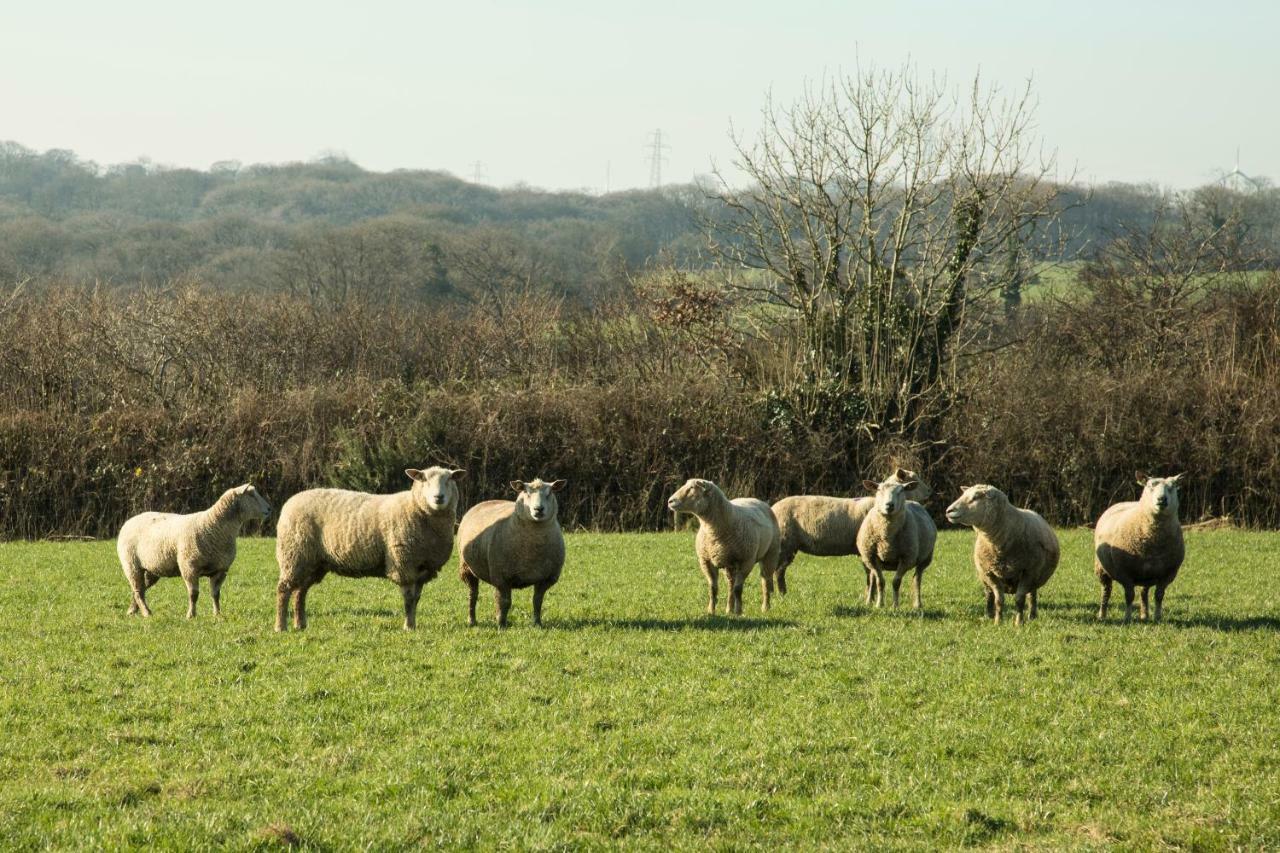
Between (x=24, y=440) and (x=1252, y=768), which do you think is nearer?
(x=1252, y=768)

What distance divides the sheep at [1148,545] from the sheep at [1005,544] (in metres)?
0.69

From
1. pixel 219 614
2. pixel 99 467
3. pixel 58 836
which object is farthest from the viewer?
pixel 99 467

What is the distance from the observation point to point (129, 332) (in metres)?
30.8

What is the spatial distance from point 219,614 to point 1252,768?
382 inches

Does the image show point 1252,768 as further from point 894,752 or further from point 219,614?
point 219,614

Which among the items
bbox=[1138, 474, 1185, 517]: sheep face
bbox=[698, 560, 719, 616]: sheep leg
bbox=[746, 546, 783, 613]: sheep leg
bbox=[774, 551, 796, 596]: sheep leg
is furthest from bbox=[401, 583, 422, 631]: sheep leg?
bbox=[1138, 474, 1185, 517]: sheep face

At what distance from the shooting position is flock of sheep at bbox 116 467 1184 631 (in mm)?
12508

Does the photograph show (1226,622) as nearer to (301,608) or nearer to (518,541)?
(518,541)

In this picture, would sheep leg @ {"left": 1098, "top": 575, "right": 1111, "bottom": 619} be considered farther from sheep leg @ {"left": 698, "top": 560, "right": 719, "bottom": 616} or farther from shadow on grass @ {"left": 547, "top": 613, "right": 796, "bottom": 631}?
sheep leg @ {"left": 698, "top": 560, "right": 719, "bottom": 616}

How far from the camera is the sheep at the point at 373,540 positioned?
12.4m

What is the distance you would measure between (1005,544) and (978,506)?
46 cm

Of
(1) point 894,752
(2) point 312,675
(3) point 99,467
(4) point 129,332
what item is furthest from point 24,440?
(1) point 894,752

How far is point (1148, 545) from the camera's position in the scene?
42.9ft

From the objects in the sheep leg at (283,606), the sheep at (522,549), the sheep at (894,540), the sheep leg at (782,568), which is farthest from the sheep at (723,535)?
the sheep leg at (283,606)
